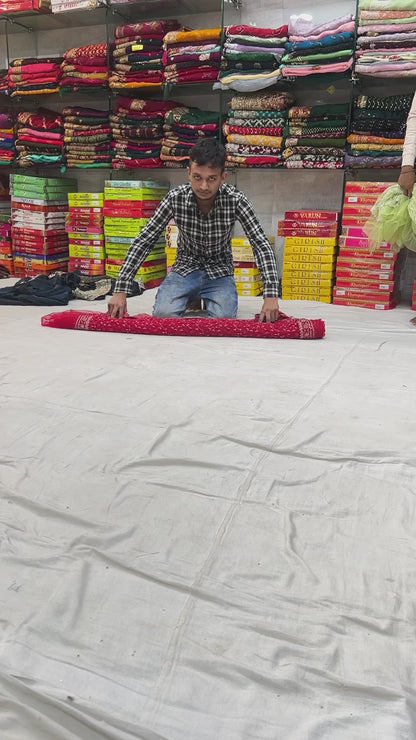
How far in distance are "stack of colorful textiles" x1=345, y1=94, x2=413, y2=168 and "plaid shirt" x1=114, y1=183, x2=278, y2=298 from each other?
4.47ft

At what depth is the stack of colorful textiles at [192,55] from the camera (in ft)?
13.0

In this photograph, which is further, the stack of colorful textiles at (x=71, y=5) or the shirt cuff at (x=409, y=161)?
the stack of colorful textiles at (x=71, y=5)

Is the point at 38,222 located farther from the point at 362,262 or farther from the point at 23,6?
the point at 362,262

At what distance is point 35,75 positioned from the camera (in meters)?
4.59

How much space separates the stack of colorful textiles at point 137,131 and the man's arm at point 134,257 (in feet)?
5.97

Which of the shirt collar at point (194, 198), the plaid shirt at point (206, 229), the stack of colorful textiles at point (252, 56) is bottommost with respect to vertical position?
the plaid shirt at point (206, 229)

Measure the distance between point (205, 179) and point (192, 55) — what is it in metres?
1.98

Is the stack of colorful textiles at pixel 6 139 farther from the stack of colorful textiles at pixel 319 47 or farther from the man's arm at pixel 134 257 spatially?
the man's arm at pixel 134 257

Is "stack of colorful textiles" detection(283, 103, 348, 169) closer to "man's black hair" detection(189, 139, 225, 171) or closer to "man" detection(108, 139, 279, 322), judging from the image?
"man" detection(108, 139, 279, 322)

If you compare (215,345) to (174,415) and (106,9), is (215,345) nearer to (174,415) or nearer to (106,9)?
(174,415)

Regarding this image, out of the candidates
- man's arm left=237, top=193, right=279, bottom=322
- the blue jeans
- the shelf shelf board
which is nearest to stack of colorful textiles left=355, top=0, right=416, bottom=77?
the shelf shelf board

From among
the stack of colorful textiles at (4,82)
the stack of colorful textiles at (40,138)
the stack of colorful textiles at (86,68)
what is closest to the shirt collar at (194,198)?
the stack of colorful textiles at (86,68)

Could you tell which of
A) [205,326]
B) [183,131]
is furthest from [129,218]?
[205,326]

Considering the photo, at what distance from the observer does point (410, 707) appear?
2.44 feet
